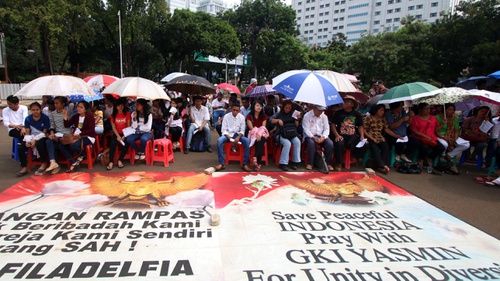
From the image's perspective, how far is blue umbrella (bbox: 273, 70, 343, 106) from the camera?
554 centimetres

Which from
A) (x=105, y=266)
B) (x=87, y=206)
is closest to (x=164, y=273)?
(x=105, y=266)

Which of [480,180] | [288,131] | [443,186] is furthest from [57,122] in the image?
[480,180]

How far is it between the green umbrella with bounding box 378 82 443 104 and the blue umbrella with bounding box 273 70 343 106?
1.17 m

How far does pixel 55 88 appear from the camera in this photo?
548cm

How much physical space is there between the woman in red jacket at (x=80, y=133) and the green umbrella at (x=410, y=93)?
5640 mm

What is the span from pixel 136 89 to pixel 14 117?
250 cm

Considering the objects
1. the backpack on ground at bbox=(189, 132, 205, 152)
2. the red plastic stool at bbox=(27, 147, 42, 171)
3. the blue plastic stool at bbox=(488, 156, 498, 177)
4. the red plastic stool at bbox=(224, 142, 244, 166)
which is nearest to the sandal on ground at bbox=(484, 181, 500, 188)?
the blue plastic stool at bbox=(488, 156, 498, 177)

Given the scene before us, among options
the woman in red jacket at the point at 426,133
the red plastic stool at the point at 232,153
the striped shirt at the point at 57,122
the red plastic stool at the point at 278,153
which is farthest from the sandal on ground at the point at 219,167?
the woman in red jacket at the point at 426,133

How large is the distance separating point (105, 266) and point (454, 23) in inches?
892

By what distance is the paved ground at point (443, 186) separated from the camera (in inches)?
177

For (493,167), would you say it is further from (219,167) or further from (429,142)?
(219,167)

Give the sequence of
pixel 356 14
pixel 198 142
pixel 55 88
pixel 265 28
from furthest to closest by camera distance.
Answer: pixel 356 14
pixel 265 28
pixel 198 142
pixel 55 88

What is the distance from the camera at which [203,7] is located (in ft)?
397

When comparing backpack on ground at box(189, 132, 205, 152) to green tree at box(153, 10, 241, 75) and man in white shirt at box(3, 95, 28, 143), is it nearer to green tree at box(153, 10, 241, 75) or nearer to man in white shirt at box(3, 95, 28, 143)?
man in white shirt at box(3, 95, 28, 143)
